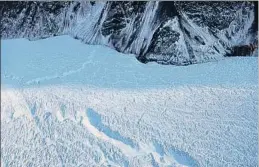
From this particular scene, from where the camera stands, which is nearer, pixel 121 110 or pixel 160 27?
pixel 121 110

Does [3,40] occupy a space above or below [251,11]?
below

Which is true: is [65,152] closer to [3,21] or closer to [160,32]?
[160,32]

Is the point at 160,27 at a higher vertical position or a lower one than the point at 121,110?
higher

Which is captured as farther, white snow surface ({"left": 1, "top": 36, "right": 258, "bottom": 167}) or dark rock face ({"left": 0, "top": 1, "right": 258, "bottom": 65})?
dark rock face ({"left": 0, "top": 1, "right": 258, "bottom": 65})

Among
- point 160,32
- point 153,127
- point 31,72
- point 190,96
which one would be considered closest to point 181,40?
point 160,32

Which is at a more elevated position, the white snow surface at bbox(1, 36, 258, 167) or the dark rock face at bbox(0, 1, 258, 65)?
the dark rock face at bbox(0, 1, 258, 65)
